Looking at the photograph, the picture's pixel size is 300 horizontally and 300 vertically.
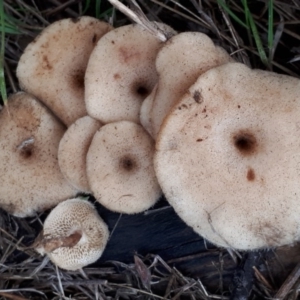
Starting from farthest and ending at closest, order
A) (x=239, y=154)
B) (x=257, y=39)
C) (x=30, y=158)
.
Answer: (x=30, y=158), (x=257, y=39), (x=239, y=154)

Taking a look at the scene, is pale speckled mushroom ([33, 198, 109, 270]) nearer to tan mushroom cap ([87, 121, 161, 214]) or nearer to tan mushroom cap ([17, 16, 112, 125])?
tan mushroom cap ([87, 121, 161, 214])

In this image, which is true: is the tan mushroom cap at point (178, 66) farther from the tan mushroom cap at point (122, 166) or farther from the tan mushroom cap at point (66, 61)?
the tan mushroom cap at point (66, 61)

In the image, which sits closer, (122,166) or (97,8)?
(122,166)

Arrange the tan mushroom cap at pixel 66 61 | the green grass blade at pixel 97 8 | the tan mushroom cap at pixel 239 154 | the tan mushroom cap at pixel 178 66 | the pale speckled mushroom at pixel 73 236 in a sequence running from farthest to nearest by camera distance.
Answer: the green grass blade at pixel 97 8 < the tan mushroom cap at pixel 66 61 < the pale speckled mushroom at pixel 73 236 < the tan mushroom cap at pixel 178 66 < the tan mushroom cap at pixel 239 154

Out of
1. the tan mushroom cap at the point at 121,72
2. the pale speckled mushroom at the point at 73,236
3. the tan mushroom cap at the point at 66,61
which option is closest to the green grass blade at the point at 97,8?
the tan mushroom cap at the point at 66,61

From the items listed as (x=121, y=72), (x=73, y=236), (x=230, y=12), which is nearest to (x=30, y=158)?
(x=73, y=236)

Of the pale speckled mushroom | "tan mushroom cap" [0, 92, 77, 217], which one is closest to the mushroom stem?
"tan mushroom cap" [0, 92, 77, 217]

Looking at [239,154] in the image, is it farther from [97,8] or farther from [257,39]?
[97,8]
